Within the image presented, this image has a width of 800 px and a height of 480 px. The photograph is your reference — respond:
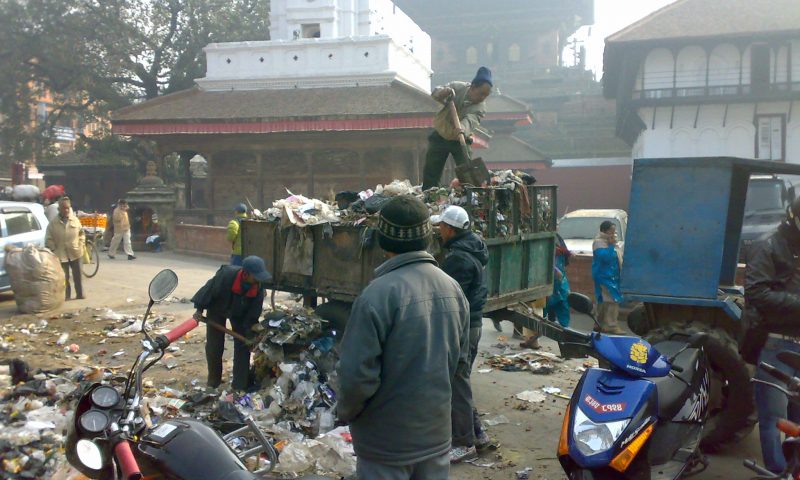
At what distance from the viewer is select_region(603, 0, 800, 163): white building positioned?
2577 centimetres

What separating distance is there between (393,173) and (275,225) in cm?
1495

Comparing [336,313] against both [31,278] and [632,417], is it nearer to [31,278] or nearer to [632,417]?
[632,417]

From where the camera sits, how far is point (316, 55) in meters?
24.6

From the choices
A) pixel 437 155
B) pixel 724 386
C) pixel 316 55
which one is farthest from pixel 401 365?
pixel 316 55

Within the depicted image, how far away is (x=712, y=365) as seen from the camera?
4.98 meters

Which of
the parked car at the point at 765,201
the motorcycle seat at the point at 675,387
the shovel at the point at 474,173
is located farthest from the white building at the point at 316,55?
the motorcycle seat at the point at 675,387

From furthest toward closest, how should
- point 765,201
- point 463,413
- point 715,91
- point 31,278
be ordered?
point 715,91 → point 765,201 → point 31,278 → point 463,413

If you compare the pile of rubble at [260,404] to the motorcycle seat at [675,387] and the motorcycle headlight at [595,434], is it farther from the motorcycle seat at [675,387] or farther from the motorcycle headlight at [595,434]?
the motorcycle seat at [675,387]

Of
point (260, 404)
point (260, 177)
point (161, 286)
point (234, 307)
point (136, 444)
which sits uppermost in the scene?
point (161, 286)

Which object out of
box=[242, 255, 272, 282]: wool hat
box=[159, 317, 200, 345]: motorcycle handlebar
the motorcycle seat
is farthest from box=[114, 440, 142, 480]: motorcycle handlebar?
box=[242, 255, 272, 282]: wool hat

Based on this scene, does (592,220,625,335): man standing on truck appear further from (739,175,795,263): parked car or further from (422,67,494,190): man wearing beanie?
(739,175,795,263): parked car

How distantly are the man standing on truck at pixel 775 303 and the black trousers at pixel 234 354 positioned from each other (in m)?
4.20

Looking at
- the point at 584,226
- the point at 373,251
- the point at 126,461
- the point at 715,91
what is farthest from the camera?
the point at 715,91

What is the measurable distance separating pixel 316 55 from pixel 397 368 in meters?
23.1
